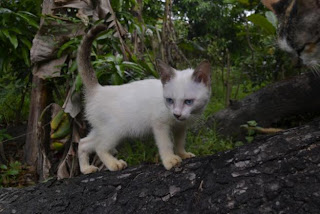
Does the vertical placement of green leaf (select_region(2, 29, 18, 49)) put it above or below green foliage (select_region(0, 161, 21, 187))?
above

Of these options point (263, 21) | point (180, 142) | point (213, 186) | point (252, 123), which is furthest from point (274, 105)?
point (213, 186)

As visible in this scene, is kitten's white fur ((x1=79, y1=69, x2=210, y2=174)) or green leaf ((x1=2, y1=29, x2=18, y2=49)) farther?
green leaf ((x1=2, y1=29, x2=18, y2=49))

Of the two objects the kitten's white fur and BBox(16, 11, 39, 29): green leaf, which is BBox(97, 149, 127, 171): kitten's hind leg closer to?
the kitten's white fur

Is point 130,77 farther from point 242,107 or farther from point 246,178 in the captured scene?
point 246,178

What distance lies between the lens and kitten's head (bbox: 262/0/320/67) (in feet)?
8.27

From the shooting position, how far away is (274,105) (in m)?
3.80

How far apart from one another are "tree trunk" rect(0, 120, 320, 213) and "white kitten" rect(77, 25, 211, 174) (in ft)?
1.08

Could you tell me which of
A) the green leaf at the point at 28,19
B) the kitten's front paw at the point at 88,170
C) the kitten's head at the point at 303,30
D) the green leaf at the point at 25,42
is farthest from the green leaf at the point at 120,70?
the kitten's head at the point at 303,30

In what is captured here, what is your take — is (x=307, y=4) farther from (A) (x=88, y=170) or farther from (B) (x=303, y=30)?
(A) (x=88, y=170)

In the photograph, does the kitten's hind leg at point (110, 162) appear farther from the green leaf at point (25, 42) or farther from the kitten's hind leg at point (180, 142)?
the green leaf at point (25, 42)

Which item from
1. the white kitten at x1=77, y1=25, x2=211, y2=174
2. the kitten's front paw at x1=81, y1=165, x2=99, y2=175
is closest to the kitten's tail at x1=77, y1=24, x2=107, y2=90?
the white kitten at x1=77, y1=25, x2=211, y2=174

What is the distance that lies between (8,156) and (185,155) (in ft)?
7.37

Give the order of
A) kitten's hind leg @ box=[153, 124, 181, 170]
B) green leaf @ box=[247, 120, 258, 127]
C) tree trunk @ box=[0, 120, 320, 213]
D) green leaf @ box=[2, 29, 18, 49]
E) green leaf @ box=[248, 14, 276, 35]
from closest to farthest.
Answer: tree trunk @ box=[0, 120, 320, 213] → kitten's hind leg @ box=[153, 124, 181, 170] → green leaf @ box=[2, 29, 18, 49] → green leaf @ box=[247, 120, 258, 127] → green leaf @ box=[248, 14, 276, 35]

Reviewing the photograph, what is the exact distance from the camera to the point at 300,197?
140cm
